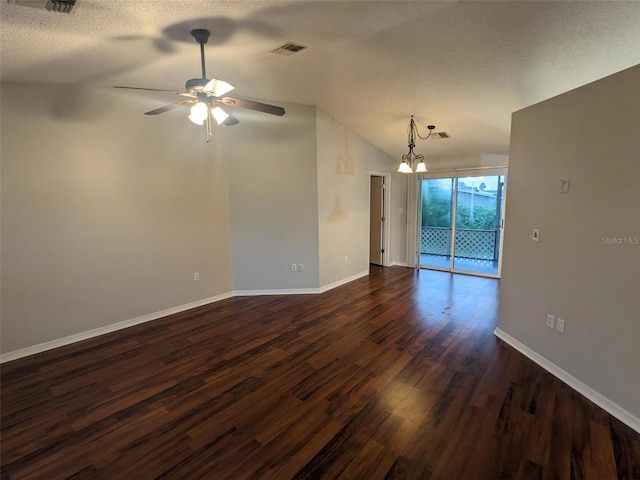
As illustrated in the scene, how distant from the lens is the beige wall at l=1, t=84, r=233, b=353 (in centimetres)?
288

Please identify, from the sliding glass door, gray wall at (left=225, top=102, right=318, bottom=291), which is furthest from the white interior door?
gray wall at (left=225, top=102, right=318, bottom=291)

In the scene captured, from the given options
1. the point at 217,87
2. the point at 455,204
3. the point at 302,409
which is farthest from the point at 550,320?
the point at 455,204

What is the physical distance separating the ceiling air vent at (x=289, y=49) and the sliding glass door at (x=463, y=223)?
4403 millimetres

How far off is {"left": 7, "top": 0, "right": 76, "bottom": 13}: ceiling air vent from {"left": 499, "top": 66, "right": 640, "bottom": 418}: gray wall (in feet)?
11.9

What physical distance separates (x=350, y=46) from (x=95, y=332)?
408cm

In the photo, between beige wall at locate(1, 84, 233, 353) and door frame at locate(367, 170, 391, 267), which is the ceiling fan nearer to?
beige wall at locate(1, 84, 233, 353)

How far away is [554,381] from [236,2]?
12.4 ft

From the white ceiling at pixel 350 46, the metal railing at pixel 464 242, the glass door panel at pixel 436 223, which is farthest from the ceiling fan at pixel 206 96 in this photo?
the metal railing at pixel 464 242

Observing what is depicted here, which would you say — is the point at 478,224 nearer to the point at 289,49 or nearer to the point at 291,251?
the point at 291,251

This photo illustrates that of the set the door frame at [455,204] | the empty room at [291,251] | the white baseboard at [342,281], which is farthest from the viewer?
the door frame at [455,204]

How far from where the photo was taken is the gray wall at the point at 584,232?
6.56ft

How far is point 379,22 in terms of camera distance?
2.34 meters

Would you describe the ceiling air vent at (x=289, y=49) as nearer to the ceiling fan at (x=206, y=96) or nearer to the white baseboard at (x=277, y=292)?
the ceiling fan at (x=206, y=96)

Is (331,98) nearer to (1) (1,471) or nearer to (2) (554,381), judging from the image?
(2) (554,381)
